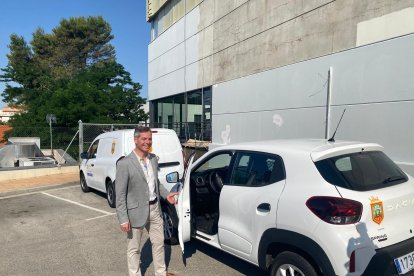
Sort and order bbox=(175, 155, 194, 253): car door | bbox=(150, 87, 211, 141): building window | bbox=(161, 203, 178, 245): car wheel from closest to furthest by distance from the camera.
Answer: bbox=(175, 155, 194, 253): car door, bbox=(161, 203, 178, 245): car wheel, bbox=(150, 87, 211, 141): building window

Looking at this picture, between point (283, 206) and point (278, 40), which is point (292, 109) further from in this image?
point (283, 206)

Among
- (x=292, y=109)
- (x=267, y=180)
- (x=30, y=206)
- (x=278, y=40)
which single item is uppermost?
(x=278, y=40)

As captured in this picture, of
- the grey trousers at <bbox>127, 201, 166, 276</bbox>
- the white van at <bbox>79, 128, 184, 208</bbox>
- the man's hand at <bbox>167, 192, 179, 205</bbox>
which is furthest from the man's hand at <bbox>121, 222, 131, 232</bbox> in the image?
the white van at <bbox>79, 128, 184, 208</bbox>

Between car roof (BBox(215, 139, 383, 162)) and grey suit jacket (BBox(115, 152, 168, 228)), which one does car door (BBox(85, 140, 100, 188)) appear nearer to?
grey suit jacket (BBox(115, 152, 168, 228))

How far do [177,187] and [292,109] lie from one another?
648 cm

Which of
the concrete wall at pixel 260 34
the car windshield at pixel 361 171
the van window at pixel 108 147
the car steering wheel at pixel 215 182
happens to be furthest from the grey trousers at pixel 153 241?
the concrete wall at pixel 260 34

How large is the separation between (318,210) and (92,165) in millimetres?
6810

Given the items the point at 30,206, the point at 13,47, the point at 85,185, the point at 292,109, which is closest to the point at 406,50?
the point at 292,109

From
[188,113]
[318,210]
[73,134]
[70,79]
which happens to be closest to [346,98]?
[318,210]

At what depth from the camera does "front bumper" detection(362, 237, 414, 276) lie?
8.61 ft

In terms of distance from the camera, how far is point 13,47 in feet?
127

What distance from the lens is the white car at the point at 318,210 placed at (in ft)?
8.69

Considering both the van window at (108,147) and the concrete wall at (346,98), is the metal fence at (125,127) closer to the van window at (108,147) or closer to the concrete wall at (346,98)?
the concrete wall at (346,98)

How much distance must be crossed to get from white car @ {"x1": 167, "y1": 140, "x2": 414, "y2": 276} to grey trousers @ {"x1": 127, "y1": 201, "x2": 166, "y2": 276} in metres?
0.70
